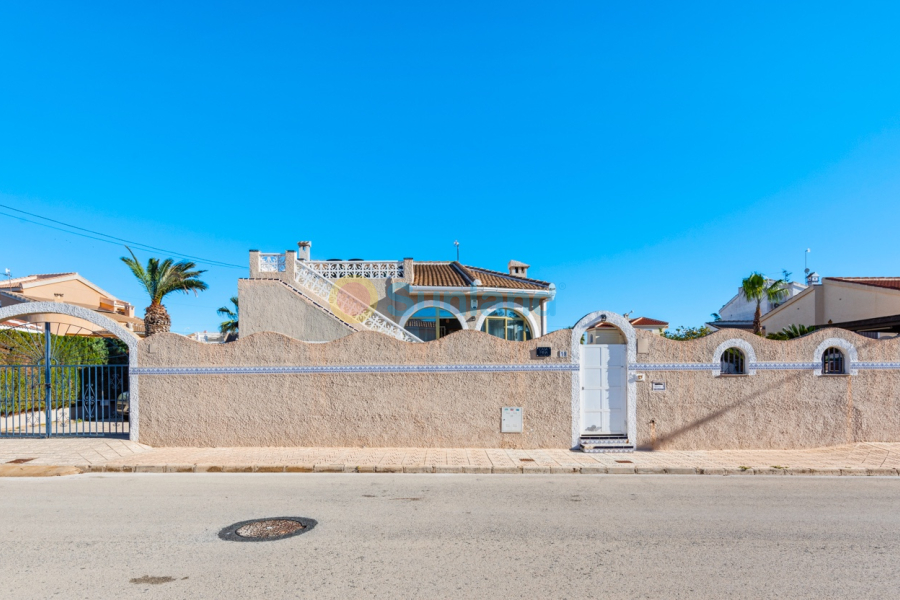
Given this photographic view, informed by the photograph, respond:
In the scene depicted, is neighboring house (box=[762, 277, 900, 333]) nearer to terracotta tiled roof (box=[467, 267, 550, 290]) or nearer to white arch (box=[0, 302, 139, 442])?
terracotta tiled roof (box=[467, 267, 550, 290])

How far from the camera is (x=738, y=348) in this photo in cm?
1137

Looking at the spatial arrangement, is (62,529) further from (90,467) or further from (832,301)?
(832,301)

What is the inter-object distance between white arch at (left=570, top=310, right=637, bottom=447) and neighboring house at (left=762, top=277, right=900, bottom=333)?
1136 cm

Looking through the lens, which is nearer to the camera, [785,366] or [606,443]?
[606,443]

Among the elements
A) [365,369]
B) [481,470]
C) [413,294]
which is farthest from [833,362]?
[413,294]

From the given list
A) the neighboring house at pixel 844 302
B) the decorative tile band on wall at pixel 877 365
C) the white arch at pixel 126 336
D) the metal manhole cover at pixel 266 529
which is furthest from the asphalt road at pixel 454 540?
the neighboring house at pixel 844 302

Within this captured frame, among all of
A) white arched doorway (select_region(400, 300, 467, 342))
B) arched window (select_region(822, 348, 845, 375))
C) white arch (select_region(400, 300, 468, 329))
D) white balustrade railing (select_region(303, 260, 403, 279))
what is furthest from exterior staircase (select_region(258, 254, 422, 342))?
arched window (select_region(822, 348, 845, 375))

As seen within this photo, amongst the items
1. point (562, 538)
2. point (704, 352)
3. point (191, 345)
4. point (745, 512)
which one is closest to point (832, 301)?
point (704, 352)

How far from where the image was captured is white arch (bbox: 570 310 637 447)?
11.2m

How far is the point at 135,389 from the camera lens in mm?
11281

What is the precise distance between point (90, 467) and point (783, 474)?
40.2 ft

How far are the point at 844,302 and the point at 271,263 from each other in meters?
24.6

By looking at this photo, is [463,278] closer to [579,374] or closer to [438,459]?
[579,374]

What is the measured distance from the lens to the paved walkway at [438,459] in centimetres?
936
